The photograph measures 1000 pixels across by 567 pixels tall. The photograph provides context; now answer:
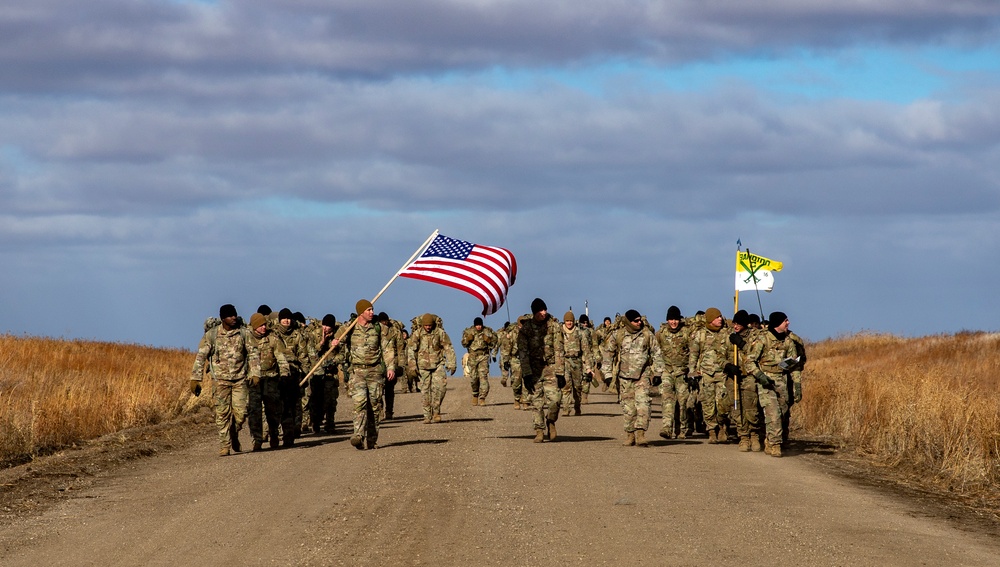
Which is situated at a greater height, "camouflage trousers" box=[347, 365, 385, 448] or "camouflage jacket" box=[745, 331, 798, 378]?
"camouflage jacket" box=[745, 331, 798, 378]

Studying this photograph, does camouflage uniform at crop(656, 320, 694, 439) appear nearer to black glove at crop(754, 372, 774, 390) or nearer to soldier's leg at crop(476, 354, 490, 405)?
black glove at crop(754, 372, 774, 390)

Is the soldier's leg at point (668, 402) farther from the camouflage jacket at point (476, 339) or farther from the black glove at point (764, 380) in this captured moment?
the camouflage jacket at point (476, 339)

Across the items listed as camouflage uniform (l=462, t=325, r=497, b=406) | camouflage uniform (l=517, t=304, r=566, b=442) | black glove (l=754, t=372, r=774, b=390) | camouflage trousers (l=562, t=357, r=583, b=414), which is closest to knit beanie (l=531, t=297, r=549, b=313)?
camouflage uniform (l=517, t=304, r=566, b=442)

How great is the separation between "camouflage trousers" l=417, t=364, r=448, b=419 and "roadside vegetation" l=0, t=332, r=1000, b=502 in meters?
5.94

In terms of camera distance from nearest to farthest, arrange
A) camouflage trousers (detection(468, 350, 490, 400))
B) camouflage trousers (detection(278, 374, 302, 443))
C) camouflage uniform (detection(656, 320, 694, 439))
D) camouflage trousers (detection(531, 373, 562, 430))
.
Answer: camouflage trousers (detection(531, 373, 562, 430)), camouflage trousers (detection(278, 374, 302, 443)), camouflage uniform (detection(656, 320, 694, 439)), camouflage trousers (detection(468, 350, 490, 400))

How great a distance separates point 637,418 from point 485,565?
10639 mm

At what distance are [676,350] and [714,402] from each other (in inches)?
56.6

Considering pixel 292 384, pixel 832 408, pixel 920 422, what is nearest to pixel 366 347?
pixel 292 384

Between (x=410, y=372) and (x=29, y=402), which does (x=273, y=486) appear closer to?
(x=29, y=402)

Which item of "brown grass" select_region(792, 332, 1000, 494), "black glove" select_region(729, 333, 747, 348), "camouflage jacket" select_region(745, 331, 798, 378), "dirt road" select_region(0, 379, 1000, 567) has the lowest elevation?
"dirt road" select_region(0, 379, 1000, 567)

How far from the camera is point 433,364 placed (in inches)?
1020

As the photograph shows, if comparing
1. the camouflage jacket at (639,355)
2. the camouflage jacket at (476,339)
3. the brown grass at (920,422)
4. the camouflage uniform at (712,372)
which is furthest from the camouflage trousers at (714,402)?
the camouflage jacket at (476,339)

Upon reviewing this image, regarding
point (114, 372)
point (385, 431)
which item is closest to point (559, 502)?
point (385, 431)

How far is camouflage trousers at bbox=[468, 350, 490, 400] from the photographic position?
3319cm
